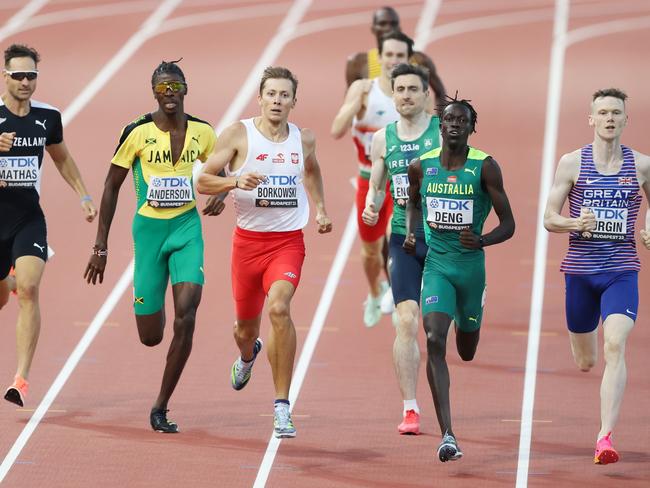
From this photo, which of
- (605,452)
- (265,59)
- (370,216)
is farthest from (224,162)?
(265,59)

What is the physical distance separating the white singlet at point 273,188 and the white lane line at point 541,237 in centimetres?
194

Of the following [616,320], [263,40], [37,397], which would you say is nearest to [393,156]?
[616,320]

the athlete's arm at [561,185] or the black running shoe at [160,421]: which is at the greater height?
the athlete's arm at [561,185]

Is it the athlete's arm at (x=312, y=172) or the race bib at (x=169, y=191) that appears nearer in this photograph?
the race bib at (x=169, y=191)

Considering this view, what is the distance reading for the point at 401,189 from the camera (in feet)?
35.4

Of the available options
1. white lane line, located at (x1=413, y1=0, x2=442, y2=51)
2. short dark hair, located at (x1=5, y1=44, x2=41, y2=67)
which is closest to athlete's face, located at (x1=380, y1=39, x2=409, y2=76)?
short dark hair, located at (x1=5, y1=44, x2=41, y2=67)

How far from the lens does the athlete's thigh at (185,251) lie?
10008mm

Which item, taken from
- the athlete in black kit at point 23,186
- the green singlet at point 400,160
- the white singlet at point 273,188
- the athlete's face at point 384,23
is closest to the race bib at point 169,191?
the white singlet at point 273,188

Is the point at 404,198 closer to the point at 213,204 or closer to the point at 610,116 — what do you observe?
the point at 213,204

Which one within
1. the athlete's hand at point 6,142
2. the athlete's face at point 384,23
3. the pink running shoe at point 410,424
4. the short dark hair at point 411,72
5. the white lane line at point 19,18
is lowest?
the pink running shoe at point 410,424

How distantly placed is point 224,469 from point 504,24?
15109 millimetres

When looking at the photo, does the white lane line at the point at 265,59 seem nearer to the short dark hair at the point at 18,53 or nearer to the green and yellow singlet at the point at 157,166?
the short dark hair at the point at 18,53

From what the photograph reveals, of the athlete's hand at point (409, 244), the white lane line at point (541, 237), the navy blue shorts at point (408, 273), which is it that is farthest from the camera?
the navy blue shorts at point (408, 273)

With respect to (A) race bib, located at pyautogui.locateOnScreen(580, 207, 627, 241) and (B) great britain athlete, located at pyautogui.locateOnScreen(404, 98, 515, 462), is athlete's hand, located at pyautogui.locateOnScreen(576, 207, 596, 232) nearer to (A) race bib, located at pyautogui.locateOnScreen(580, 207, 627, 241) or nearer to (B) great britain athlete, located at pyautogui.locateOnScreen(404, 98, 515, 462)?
Answer: (A) race bib, located at pyautogui.locateOnScreen(580, 207, 627, 241)
